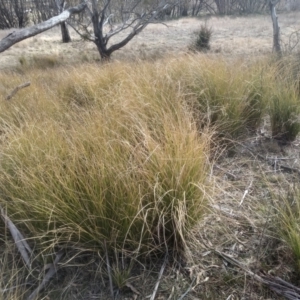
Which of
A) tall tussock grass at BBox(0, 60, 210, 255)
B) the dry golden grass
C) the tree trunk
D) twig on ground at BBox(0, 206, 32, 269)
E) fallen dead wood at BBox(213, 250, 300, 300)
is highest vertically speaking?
tall tussock grass at BBox(0, 60, 210, 255)

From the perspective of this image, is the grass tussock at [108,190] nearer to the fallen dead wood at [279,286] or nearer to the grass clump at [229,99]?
the fallen dead wood at [279,286]

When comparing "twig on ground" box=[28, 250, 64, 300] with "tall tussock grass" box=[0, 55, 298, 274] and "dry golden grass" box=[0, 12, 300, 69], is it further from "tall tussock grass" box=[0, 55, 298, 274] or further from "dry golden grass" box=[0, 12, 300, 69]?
"dry golden grass" box=[0, 12, 300, 69]

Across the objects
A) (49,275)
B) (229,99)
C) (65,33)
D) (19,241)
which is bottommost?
(65,33)

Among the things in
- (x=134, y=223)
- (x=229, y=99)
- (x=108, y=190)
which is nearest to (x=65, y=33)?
(x=229, y=99)

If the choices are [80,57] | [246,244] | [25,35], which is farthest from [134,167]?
[80,57]

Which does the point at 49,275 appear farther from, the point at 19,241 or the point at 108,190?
the point at 108,190

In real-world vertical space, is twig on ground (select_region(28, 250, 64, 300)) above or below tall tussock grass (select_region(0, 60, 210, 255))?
below

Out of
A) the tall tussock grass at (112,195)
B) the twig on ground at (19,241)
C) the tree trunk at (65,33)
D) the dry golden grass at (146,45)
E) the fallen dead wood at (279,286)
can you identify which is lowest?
the dry golden grass at (146,45)

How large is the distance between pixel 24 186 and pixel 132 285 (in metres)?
0.78

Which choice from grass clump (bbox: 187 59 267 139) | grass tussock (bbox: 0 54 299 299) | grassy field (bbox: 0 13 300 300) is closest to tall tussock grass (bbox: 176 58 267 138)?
grass clump (bbox: 187 59 267 139)

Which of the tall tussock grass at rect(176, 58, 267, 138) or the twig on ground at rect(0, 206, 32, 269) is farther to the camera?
the tall tussock grass at rect(176, 58, 267, 138)

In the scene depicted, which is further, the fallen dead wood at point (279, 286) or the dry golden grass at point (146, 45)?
the dry golden grass at point (146, 45)

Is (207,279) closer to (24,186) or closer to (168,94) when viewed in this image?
(24,186)

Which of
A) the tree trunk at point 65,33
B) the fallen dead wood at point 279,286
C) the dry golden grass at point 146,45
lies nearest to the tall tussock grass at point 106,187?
the fallen dead wood at point 279,286
